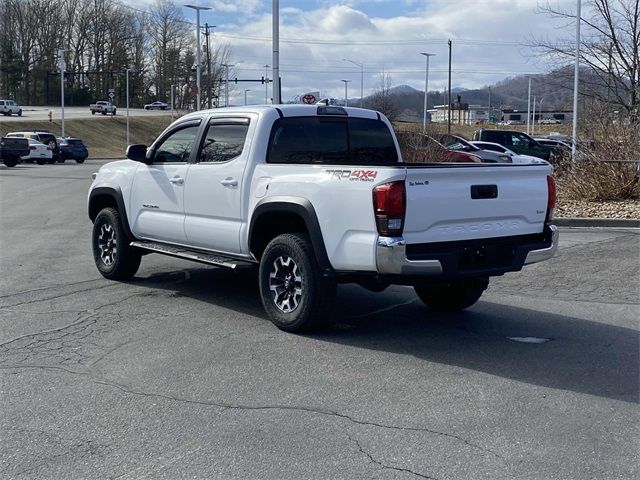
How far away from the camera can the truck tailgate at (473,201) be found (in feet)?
20.9

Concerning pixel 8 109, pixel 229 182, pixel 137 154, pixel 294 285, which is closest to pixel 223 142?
pixel 229 182

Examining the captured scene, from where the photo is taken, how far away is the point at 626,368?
6.30 meters

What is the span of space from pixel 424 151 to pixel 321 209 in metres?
14.6

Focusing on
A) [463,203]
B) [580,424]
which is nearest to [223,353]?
[463,203]

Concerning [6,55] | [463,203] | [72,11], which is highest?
[72,11]

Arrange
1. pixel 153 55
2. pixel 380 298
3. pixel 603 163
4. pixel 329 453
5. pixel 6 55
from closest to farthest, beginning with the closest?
pixel 329 453 → pixel 380 298 → pixel 603 163 → pixel 6 55 → pixel 153 55

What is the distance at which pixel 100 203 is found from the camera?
1027 cm

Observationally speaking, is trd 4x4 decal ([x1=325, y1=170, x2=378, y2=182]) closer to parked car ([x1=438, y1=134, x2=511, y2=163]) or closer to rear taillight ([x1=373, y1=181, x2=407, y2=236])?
rear taillight ([x1=373, y1=181, x2=407, y2=236])

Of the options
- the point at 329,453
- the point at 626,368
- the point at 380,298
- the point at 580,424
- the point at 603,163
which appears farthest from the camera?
the point at 603,163

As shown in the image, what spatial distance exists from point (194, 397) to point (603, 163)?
1362cm

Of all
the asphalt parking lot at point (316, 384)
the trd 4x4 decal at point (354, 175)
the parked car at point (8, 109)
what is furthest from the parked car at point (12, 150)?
the parked car at point (8, 109)

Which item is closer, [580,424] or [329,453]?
[329,453]

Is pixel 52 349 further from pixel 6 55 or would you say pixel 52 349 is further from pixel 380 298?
pixel 6 55

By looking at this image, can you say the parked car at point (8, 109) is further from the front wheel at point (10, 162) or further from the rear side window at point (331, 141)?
the rear side window at point (331, 141)
